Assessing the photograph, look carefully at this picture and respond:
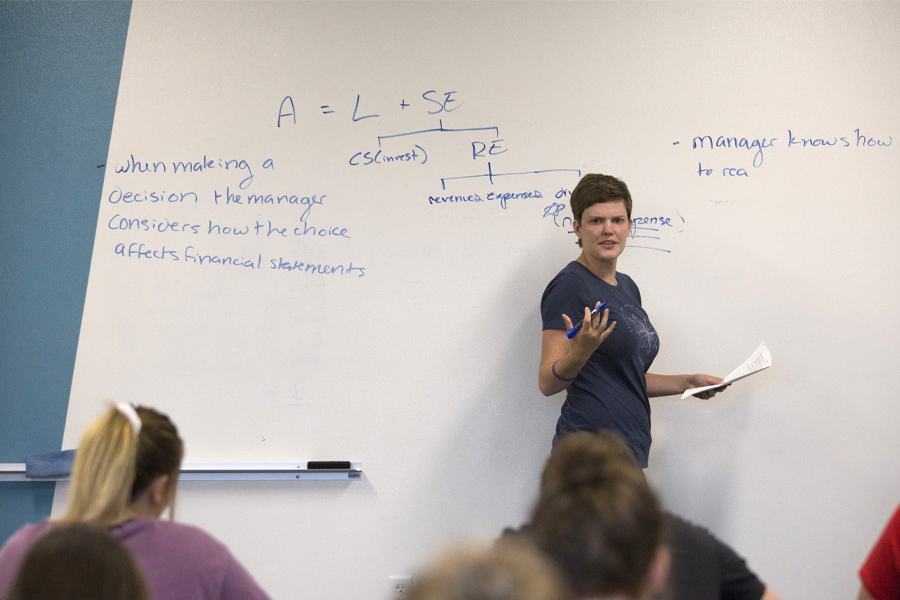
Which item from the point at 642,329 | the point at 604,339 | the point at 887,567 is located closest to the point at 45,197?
the point at 604,339

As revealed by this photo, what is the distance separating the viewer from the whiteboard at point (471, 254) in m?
2.16

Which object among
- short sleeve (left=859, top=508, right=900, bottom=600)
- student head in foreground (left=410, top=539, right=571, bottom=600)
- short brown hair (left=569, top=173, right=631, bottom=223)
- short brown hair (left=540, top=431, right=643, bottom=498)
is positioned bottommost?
short sleeve (left=859, top=508, right=900, bottom=600)

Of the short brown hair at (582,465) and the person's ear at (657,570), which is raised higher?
the short brown hair at (582,465)

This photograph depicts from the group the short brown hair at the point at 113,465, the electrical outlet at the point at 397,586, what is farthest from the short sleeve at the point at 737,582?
the electrical outlet at the point at 397,586

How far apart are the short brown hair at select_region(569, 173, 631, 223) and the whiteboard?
21 cm

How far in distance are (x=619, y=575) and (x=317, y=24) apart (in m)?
1.96

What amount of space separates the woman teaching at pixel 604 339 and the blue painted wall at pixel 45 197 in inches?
57.4

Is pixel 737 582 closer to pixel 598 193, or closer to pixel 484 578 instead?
pixel 484 578

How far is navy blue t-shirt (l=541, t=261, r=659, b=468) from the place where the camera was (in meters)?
1.86

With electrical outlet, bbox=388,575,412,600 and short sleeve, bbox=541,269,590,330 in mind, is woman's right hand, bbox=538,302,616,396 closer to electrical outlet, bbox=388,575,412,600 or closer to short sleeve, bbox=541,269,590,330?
short sleeve, bbox=541,269,590,330

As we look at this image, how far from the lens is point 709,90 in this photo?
2207 millimetres

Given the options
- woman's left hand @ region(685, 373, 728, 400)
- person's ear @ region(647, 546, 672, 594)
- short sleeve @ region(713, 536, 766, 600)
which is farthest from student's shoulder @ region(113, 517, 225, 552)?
woman's left hand @ region(685, 373, 728, 400)

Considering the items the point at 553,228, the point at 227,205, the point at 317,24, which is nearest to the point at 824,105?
the point at 553,228

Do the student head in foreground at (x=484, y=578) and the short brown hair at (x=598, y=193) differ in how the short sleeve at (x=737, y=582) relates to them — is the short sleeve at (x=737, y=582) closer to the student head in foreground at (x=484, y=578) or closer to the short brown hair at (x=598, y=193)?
the student head in foreground at (x=484, y=578)
